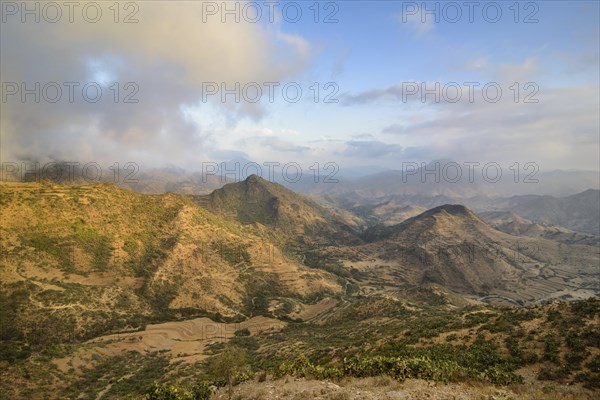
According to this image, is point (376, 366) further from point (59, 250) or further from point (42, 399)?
point (59, 250)

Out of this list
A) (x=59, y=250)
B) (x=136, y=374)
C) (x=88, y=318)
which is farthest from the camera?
(x=59, y=250)

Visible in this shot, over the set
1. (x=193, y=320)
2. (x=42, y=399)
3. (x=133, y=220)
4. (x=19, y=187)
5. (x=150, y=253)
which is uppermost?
(x=19, y=187)

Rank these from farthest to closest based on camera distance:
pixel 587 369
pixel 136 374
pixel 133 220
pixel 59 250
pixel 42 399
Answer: pixel 133 220, pixel 59 250, pixel 136 374, pixel 42 399, pixel 587 369

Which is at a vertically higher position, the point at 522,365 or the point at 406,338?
the point at 522,365

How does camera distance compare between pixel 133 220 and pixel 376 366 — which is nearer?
pixel 376 366

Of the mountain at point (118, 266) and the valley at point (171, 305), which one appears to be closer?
the valley at point (171, 305)

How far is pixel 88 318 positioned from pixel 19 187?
66.9 metres

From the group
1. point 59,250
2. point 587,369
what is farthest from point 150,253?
point 587,369

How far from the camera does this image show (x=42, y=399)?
54.7 metres

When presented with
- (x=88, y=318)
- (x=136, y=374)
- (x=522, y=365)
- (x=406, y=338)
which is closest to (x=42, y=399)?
(x=136, y=374)

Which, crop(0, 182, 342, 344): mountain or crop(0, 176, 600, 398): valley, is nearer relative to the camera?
crop(0, 176, 600, 398): valley

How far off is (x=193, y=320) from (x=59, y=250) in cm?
4770

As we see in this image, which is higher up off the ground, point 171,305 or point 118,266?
point 118,266

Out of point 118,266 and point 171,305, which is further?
point 118,266
